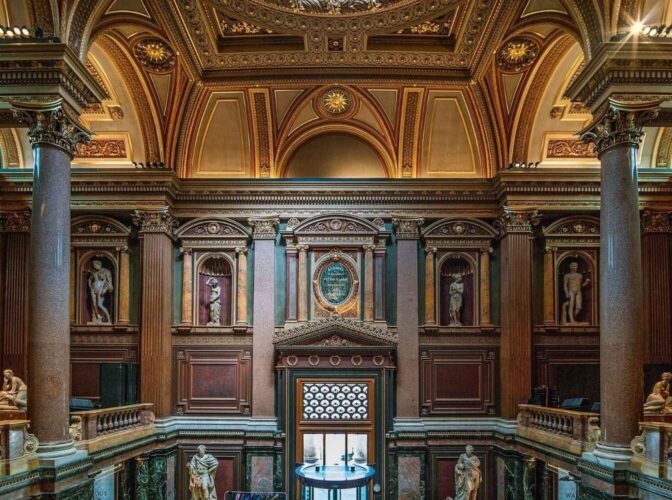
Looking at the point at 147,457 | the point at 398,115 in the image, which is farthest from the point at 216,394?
the point at 398,115

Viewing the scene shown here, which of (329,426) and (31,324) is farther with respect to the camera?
(329,426)

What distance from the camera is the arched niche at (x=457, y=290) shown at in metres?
17.5

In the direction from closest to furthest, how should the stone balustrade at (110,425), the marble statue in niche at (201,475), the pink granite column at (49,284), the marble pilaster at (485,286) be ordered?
the pink granite column at (49,284) → the stone balustrade at (110,425) → the marble statue in niche at (201,475) → the marble pilaster at (485,286)

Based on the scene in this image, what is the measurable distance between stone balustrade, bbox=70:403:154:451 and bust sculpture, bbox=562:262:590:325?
10458 mm

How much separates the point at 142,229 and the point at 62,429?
7.14 metres

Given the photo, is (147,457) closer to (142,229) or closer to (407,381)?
(142,229)

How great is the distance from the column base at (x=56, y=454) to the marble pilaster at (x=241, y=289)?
22.7 ft

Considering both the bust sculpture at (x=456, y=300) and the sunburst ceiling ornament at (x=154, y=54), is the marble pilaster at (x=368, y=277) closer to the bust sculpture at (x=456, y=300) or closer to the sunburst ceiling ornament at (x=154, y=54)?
the bust sculpture at (x=456, y=300)

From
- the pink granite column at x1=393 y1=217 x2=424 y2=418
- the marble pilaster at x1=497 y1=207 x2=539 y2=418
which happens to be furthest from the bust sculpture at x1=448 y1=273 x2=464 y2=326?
the marble pilaster at x1=497 y1=207 x2=539 y2=418

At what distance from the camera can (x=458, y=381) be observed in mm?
17266

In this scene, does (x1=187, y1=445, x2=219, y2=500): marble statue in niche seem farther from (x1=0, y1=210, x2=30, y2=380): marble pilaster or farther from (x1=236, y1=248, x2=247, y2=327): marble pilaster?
(x1=0, y1=210, x2=30, y2=380): marble pilaster

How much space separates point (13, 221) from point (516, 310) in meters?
12.8

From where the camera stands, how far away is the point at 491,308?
57.0ft

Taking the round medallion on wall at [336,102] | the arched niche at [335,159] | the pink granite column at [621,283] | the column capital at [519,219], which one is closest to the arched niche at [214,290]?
the arched niche at [335,159]
